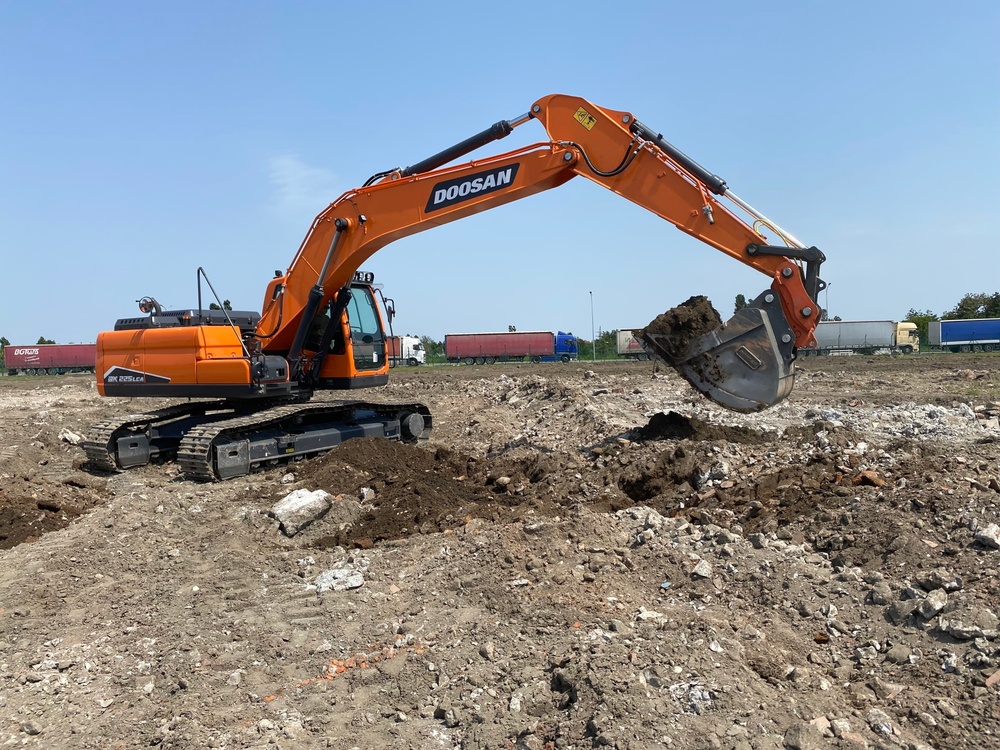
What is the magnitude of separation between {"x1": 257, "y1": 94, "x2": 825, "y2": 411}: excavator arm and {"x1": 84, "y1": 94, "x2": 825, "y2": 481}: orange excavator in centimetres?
Answer: 2

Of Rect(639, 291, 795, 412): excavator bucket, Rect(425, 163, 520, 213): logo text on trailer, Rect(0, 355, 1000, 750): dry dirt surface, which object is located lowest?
Rect(0, 355, 1000, 750): dry dirt surface

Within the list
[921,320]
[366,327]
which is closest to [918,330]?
[921,320]

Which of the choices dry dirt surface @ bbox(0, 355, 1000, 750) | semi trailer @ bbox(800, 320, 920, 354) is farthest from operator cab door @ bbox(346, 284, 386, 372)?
semi trailer @ bbox(800, 320, 920, 354)

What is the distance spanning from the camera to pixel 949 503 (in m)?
5.63

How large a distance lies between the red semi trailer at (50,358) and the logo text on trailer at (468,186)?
50.2m

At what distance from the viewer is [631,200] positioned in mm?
8797

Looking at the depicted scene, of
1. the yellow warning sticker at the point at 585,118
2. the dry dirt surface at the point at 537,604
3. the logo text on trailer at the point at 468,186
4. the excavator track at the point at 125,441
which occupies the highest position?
the yellow warning sticker at the point at 585,118

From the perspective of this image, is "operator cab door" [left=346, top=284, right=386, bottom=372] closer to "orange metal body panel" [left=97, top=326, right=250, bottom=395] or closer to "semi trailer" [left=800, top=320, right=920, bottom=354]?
"orange metal body panel" [left=97, top=326, right=250, bottom=395]

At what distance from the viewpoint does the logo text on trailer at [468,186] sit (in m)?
9.14

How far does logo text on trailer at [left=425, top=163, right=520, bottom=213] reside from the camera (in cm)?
914

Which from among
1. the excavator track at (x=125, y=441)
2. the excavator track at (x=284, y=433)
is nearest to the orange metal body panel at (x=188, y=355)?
the excavator track at (x=284, y=433)

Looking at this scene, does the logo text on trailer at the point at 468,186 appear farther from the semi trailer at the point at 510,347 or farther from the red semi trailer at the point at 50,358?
the red semi trailer at the point at 50,358

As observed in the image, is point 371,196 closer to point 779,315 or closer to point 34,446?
point 779,315

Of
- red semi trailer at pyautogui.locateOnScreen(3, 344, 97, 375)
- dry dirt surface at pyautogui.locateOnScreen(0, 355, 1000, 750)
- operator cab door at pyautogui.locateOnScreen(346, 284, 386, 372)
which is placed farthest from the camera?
red semi trailer at pyautogui.locateOnScreen(3, 344, 97, 375)
